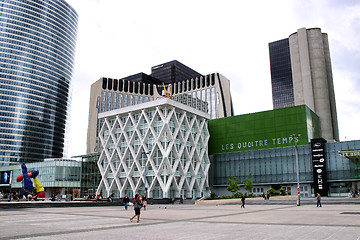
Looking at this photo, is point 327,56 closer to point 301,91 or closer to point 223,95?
point 301,91

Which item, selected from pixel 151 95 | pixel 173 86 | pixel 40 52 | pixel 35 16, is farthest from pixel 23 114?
pixel 173 86

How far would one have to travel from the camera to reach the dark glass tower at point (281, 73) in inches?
6939

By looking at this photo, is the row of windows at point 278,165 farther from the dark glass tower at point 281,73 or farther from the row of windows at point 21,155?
the row of windows at point 21,155

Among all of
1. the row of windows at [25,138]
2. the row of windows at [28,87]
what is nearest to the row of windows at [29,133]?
the row of windows at [25,138]

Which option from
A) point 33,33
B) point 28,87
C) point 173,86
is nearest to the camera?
point 28,87

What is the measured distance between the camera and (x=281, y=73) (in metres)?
180

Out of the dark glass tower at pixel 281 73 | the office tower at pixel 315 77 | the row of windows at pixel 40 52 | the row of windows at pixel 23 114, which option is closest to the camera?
the office tower at pixel 315 77

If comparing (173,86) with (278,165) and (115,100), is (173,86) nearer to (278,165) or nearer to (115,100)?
(115,100)

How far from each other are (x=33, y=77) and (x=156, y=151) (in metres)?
114

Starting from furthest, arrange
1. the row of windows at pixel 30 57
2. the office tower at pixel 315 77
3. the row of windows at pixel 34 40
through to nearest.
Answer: the row of windows at pixel 34 40, the row of windows at pixel 30 57, the office tower at pixel 315 77

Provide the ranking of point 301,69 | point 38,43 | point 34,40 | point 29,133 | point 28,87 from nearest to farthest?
point 301,69
point 28,87
point 29,133
point 34,40
point 38,43

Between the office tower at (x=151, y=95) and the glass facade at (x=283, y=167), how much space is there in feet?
199

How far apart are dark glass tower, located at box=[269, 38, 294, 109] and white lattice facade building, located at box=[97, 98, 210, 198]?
108 meters

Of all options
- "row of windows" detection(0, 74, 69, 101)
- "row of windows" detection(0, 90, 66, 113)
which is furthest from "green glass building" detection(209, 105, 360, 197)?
"row of windows" detection(0, 74, 69, 101)
